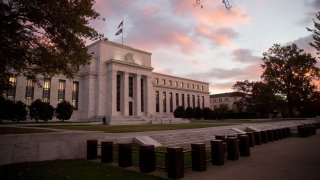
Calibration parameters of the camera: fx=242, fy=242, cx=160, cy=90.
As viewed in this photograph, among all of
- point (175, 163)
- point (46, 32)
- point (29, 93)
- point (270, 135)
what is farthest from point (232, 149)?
point (29, 93)

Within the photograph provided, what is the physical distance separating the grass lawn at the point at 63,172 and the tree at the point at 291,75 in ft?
168

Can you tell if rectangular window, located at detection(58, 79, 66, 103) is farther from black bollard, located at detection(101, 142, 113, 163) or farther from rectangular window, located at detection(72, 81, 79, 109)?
black bollard, located at detection(101, 142, 113, 163)

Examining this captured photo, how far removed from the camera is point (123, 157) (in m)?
10.7

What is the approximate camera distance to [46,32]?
14.1m

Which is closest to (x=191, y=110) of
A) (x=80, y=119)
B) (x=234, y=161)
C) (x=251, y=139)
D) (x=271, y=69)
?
(x=271, y=69)

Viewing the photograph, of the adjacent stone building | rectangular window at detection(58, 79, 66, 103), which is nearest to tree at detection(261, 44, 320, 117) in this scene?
rectangular window at detection(58, 79, 66, 103)

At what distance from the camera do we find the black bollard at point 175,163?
341 inches

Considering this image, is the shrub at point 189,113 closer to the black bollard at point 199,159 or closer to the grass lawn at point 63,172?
the grass lawn at point 63,172

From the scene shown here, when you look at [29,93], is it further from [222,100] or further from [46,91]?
[222,100]

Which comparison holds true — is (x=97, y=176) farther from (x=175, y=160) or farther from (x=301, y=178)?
(x=301, y=178)

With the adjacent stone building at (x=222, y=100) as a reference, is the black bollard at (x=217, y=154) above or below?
below

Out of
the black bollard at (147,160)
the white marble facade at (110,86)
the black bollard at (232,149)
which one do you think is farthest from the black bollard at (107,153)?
the white marble facade at (110,86)

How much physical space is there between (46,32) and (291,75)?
52.6 m

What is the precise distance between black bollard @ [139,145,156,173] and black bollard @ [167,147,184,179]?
954 mm
